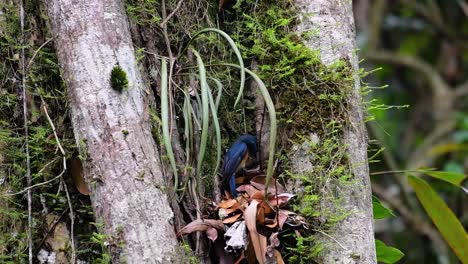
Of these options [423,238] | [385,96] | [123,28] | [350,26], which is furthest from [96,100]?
[385,96]

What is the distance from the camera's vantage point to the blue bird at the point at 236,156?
1974 mm

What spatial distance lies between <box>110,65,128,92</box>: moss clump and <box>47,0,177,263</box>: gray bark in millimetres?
11

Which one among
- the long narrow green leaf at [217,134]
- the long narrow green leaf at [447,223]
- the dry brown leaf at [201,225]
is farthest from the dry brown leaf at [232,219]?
the long narrow green leaf at [447,223]

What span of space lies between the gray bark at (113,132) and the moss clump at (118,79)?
1cm

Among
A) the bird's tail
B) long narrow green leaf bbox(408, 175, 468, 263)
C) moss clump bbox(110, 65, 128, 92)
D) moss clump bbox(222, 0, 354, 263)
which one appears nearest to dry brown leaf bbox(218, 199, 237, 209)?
the bird's tail

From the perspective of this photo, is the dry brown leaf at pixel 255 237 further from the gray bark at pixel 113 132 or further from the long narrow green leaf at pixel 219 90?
the long narrow green leaf at pixel 219 90

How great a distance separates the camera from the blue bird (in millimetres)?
1974

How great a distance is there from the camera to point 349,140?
1.97 metres

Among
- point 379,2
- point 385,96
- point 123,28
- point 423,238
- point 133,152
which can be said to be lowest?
point 423,238

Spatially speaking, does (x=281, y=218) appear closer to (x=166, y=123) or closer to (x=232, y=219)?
(x=232, y=219)

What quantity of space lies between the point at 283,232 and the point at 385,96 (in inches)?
174

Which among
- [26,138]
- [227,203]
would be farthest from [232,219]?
[26,138]

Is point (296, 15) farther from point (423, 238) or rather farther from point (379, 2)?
point (379, 2)

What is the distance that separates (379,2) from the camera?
17.7 ft
